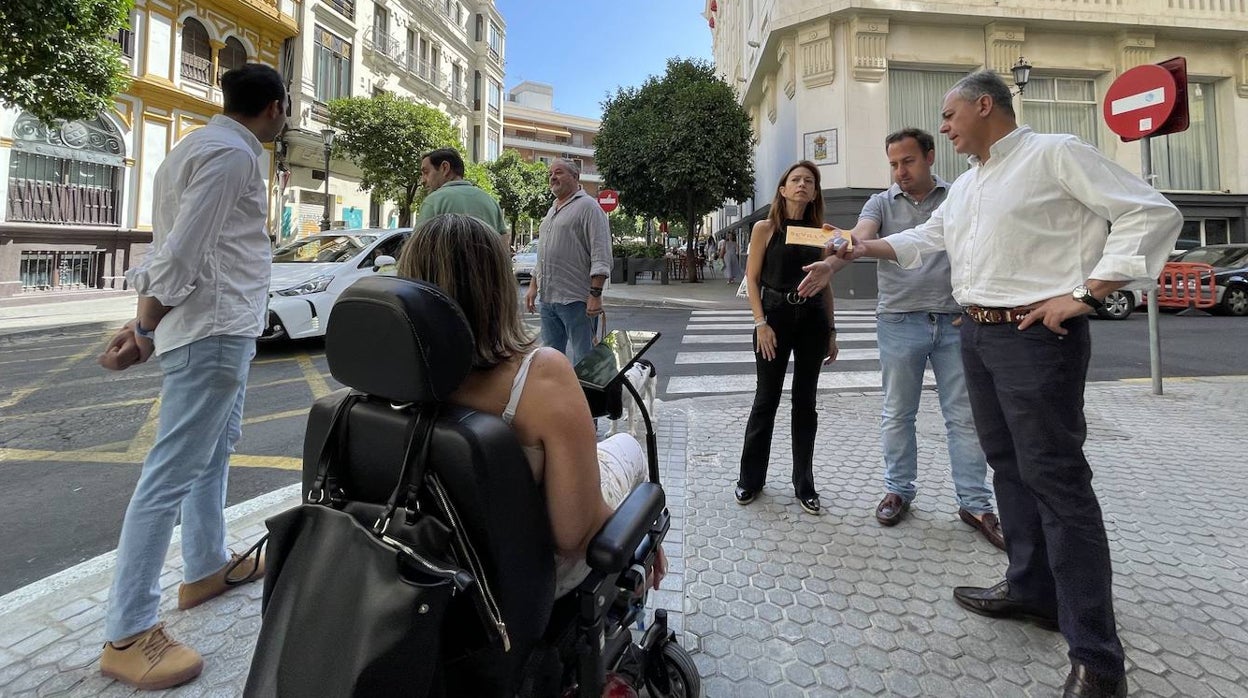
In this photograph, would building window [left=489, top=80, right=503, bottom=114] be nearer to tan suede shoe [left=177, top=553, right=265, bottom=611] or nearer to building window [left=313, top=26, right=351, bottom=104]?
building window [left=313, top=26, right=351, bottom=104]

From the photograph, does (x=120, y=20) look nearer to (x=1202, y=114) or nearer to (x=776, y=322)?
(x=776, y=322)

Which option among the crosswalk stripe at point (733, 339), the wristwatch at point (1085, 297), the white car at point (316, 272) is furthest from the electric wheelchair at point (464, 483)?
the crosswalk stripe at point (733, 339)

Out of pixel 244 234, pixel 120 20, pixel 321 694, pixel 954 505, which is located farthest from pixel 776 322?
pixel 120 20

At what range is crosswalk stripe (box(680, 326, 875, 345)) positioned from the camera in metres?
9.05

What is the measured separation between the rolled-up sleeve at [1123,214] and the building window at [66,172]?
19613mm

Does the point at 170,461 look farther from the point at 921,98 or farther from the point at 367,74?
the point at 367,74

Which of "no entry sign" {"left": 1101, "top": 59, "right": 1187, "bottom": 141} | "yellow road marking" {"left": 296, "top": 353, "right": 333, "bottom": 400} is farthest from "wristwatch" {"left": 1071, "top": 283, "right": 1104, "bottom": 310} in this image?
"yellow road marking" {"left": 296, "top": 353, "right": 333, "bottom": 400}

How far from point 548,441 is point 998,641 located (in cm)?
185

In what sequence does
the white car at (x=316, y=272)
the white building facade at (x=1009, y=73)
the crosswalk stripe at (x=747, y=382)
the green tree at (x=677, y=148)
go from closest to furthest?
the crosswalk stripe at (x=747, y=382)
the white car at (x=316, y=272)
the white building facade at (x=1009, y=73)
the green tree at (x=677, y=148)

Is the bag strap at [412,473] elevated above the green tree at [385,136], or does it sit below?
below

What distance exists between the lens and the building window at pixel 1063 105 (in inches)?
688

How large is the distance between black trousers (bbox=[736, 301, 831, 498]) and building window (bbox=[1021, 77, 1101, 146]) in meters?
18.9

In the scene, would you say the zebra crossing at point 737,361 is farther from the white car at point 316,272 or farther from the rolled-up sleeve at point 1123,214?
the white car at point 316,272

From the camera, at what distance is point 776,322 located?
318 cm
